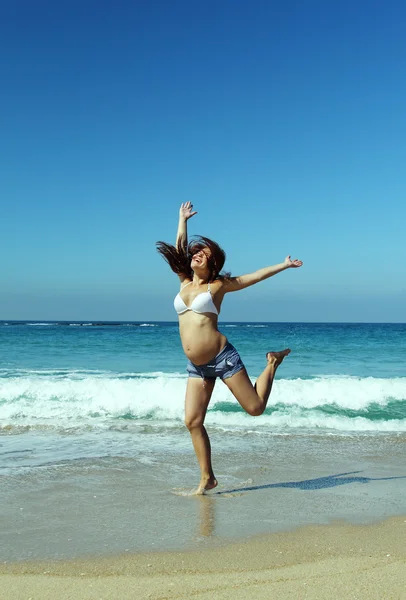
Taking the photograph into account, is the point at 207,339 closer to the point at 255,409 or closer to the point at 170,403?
the point at 255,409

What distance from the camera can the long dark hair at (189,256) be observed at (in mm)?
5246

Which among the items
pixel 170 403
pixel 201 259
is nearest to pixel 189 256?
pixel 201 259

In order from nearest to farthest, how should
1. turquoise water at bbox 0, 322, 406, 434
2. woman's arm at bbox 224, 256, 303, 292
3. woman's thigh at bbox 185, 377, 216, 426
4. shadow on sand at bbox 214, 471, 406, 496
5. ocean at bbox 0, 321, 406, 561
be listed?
ocean at bbox 0, 321, 406, 561 < woman's arm at bbox 224, 256, 303, 292 < woman's thigh at bbox 185, 377, 216, 426 < shadow on sand at bbox 214, 471, 406, 496 < turquoise water at bbox 0, 322, 406, 434

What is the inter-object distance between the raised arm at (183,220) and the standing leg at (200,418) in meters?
1.27

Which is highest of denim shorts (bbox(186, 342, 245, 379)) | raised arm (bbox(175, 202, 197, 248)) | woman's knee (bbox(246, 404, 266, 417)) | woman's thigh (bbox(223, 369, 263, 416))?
raised arm (bbox(175, 202, 197, 248))

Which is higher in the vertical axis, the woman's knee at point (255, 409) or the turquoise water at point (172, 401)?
the woman's knee at point (255, 409)

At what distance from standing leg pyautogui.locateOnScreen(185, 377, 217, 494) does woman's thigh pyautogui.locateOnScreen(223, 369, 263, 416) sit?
232 mm

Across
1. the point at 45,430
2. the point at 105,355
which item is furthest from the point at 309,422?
the point at 105,355

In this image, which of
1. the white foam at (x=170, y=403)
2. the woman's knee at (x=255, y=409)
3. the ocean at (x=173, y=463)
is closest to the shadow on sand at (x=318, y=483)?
the ocean at (x=173, y=463)

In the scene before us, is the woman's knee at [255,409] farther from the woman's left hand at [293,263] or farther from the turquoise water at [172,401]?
the turquoise water at [172,401]

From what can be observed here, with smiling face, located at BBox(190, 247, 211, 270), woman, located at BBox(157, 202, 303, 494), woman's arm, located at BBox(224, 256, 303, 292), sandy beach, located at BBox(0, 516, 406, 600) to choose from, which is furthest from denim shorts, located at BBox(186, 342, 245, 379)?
sandy beach, located at BBox(0, 516, 406, 600)

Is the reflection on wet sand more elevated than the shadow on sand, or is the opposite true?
the reflection on wet sand

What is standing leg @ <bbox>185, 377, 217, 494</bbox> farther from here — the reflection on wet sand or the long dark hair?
the long dark hair

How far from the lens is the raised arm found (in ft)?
18.3
